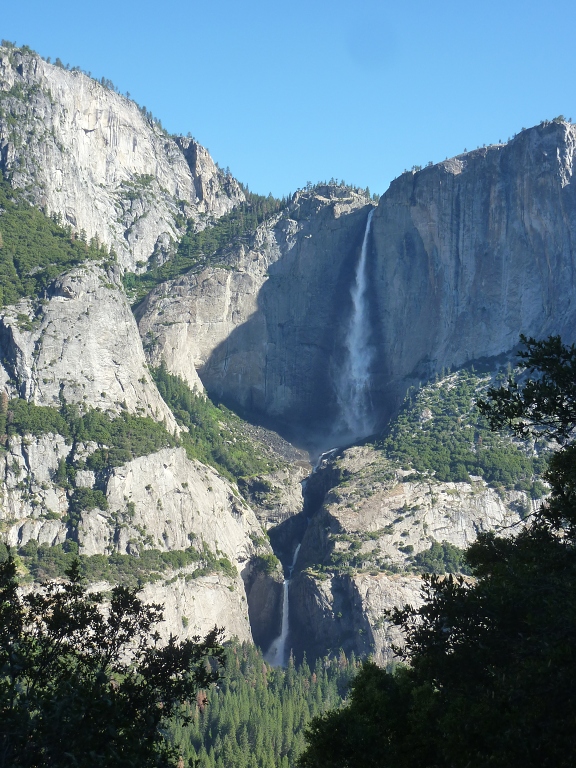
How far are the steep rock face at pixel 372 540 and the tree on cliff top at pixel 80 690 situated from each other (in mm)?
60682

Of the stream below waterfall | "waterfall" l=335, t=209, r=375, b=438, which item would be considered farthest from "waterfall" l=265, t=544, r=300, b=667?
"waterfall" l=335, t=209, r=375, b=438

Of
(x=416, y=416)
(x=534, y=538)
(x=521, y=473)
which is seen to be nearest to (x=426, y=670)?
(x=534, y=538)

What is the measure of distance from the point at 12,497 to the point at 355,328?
2531 inches

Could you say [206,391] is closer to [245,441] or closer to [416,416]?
[245,441]

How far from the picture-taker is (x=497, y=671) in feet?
60.4

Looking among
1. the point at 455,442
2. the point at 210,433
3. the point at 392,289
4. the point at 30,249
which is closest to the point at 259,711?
the point at 455,442

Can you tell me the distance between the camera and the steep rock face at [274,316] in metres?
122

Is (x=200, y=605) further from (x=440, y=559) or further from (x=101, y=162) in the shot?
(x=101, y=162)

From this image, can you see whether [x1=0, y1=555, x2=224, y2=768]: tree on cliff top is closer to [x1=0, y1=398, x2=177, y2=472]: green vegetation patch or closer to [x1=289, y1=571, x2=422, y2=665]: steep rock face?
[x1=289, y1=571, x2=422, y2=665]: steep rock face

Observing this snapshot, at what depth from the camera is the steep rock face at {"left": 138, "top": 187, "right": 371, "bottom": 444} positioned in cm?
12156

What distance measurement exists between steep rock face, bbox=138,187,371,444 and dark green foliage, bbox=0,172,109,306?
1458 centimetres

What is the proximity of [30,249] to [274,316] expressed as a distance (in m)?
38.1

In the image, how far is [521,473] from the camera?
96688 mm

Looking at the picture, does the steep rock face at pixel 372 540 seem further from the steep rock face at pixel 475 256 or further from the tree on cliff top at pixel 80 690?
the tree on cliff top at pixel 80 690
